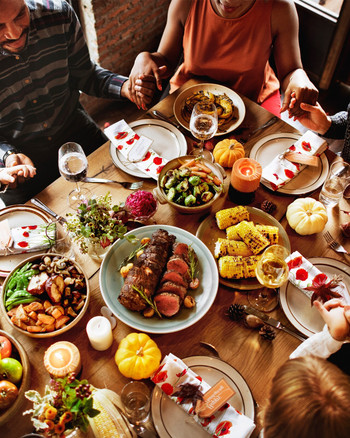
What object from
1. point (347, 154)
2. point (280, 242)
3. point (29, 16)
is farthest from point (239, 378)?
point (29, 16)

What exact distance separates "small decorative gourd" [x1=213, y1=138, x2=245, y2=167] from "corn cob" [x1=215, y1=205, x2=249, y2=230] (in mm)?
329

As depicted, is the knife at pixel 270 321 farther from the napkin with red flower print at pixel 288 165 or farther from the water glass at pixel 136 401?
the napkin with red flower print at pixel 288 165

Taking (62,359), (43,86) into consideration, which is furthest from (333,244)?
(43,86)

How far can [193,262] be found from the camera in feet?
5.30

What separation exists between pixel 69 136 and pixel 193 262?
1.49m

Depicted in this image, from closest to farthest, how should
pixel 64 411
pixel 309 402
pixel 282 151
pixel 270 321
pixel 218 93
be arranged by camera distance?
pixel 309 402, pixel 64 411, pixel 270 321, pixel 282 151, pixel 218 93

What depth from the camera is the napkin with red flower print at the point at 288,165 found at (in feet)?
6.35

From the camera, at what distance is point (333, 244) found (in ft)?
5.75

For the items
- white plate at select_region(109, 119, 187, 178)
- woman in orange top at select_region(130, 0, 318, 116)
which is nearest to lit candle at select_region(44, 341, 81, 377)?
white plate at select_region(109, 119, 187, 178)

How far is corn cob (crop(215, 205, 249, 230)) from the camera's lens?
1.76m

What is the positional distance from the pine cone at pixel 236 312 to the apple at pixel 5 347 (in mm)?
845

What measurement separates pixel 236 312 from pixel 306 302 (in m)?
0.31

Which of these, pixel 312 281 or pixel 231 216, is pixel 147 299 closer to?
pixel 231 216

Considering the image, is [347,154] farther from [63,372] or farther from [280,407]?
[63,372]
